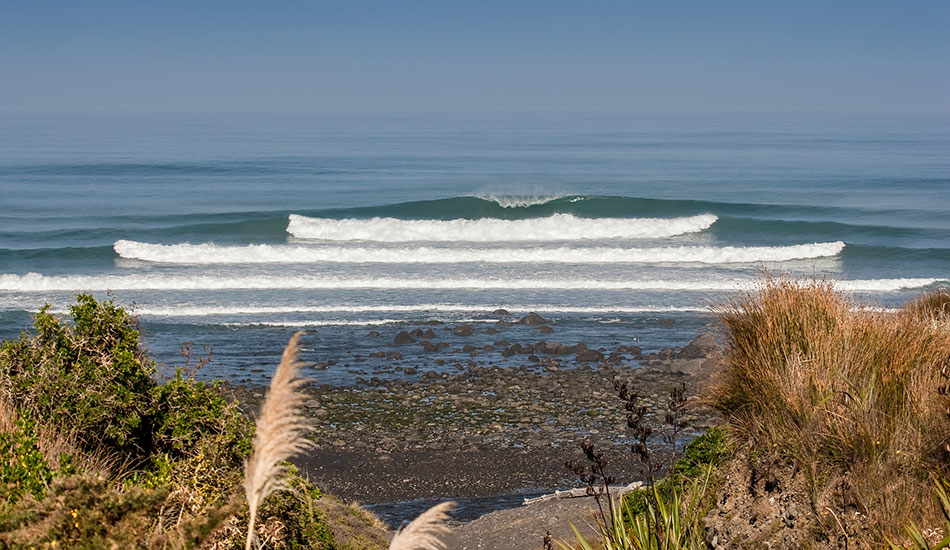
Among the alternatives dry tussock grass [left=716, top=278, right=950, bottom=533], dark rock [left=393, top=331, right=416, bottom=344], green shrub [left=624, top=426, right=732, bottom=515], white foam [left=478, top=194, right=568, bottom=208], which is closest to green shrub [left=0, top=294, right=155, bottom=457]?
green shrub [left=624, top=426, right=732, bottom=515]

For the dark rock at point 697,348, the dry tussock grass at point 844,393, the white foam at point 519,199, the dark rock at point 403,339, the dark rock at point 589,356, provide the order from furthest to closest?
the white foam at point 519,199 → the dark rock at point 403,339 → the dark rock at point 589,356 → the dark rock at point 697,348 → the dry tussock grass at point 844,393

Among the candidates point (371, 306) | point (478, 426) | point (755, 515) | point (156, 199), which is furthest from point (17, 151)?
point (755, 515)

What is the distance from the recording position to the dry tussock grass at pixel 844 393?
621cm

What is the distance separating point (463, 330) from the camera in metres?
21.0

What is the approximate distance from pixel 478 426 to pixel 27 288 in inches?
762

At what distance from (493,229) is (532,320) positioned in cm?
1795

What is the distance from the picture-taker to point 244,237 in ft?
124

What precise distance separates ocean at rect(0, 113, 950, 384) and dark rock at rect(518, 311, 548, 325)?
0.57 metres

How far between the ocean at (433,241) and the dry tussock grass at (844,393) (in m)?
1.87

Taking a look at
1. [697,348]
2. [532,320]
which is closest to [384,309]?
[532,320]

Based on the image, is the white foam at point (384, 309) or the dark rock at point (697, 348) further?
the white foam at point (384, 309)

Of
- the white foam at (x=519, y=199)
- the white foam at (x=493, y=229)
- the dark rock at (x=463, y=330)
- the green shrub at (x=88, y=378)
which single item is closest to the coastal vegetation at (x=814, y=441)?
the green shrub at (x=88, y=378)

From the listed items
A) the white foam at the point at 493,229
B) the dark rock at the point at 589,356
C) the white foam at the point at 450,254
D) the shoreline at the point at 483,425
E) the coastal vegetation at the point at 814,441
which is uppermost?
the coastal vegetation at the point at 814,441

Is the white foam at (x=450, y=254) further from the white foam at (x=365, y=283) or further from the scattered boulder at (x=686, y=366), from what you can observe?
the scattered boulder at (x=686, y=366)
